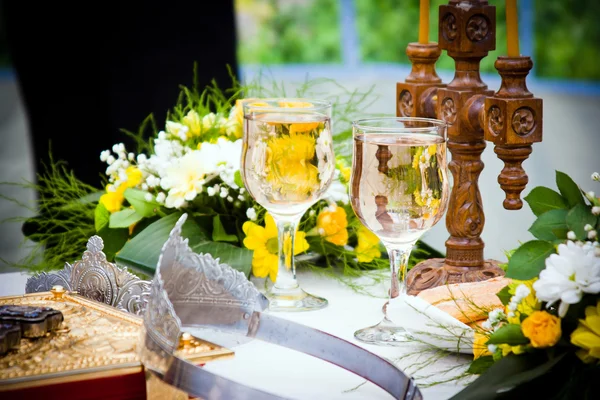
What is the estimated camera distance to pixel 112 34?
2.45 metres

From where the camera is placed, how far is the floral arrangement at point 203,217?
110 centimetres

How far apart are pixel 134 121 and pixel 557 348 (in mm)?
1955

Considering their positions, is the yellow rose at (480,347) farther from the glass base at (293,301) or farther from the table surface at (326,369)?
the glass base at (293,301)

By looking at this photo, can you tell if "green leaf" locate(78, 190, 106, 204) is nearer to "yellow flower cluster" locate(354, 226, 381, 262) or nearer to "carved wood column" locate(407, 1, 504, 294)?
"yellow flower cluster" locate(354, 226, 381, 262)

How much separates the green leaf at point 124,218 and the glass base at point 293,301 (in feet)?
0.82

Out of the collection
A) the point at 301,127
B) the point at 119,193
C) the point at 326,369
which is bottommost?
the point at 326,369

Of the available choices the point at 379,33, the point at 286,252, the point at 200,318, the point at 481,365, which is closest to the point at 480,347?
the point at 481,365

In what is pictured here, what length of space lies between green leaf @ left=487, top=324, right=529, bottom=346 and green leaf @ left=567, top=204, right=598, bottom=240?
93 mm

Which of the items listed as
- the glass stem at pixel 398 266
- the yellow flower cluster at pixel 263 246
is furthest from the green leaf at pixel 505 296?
the yellow flower cluster at pixel 263 246

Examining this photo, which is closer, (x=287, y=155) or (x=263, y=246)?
(x=287, y=155)

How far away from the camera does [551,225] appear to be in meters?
0.71

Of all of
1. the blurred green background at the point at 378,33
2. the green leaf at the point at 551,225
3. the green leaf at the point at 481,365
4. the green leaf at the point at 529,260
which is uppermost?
the blurred green background at the point at 378,33

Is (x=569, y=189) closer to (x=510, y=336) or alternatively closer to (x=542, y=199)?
(x=542, y=199)

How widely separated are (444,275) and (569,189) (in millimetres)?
304
